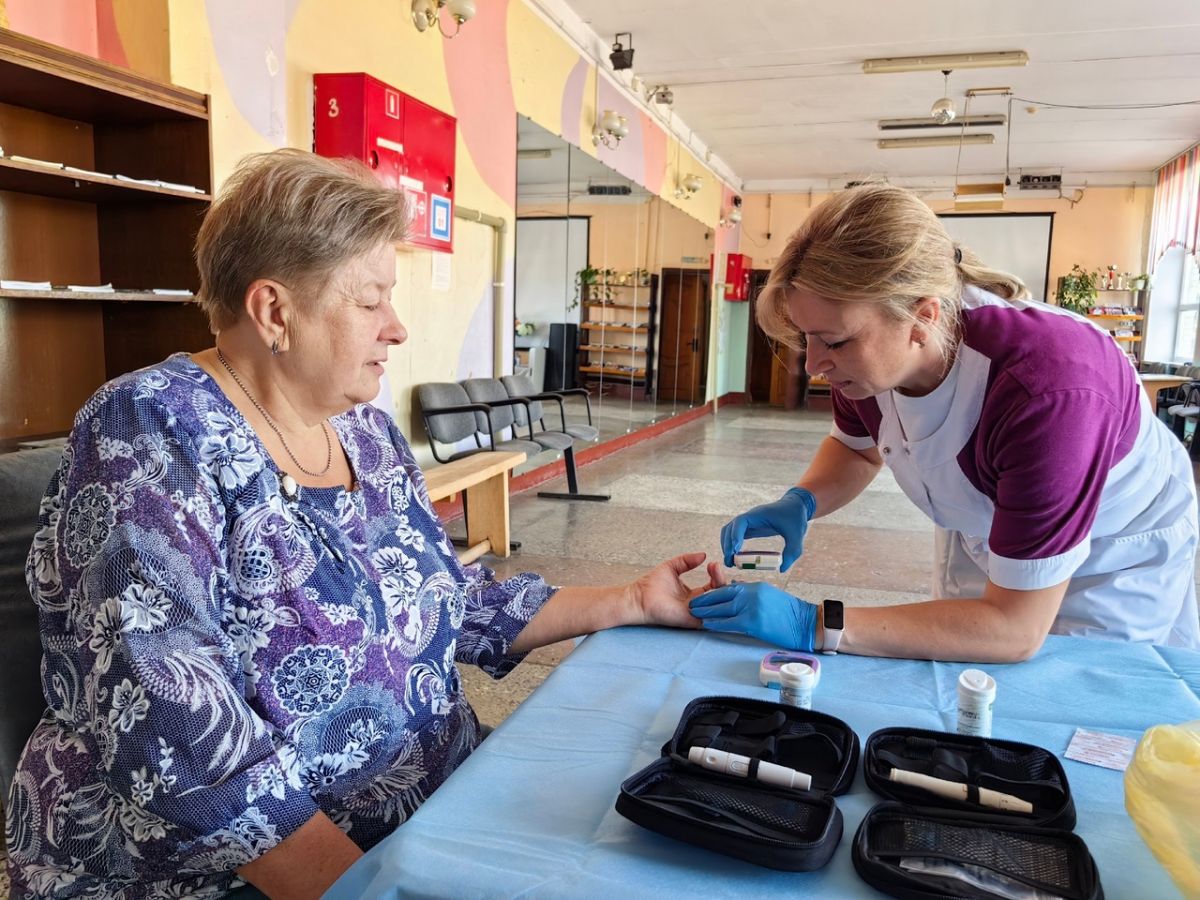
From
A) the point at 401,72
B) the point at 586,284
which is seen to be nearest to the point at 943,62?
the point at 586,284

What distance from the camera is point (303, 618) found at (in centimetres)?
103

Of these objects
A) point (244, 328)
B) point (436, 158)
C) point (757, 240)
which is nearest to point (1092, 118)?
point (757, 240)

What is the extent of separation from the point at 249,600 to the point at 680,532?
3.85 meters

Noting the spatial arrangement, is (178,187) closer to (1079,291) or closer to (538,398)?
(538,398)

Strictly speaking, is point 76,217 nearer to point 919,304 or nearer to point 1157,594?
point 919,304

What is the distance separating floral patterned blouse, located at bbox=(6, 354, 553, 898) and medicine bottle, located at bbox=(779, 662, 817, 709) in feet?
1.61

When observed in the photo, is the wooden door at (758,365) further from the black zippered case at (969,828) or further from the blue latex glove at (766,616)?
the black zippered case at (969,828)

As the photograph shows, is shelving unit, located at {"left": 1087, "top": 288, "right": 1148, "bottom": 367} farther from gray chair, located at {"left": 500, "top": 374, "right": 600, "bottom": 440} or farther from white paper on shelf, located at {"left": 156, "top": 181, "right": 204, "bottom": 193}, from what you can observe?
white paper on shelf, located at {"left": 156, "top": 181, "right": 204, "bottom": 193}

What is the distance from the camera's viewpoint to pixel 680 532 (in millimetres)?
4742

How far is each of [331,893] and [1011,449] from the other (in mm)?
997

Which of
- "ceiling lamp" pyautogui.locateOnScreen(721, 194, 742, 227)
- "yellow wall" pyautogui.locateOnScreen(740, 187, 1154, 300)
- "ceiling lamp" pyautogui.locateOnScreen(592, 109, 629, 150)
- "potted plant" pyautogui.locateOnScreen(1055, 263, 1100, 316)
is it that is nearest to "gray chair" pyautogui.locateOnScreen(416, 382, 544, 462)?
"ceiling lamp" pyautogui.locateOnScreen(592, 109, 629, 150)

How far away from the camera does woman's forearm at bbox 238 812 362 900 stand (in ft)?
3.03

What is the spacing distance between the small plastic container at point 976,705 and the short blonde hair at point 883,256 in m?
0.55

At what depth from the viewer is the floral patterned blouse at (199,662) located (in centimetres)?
87
